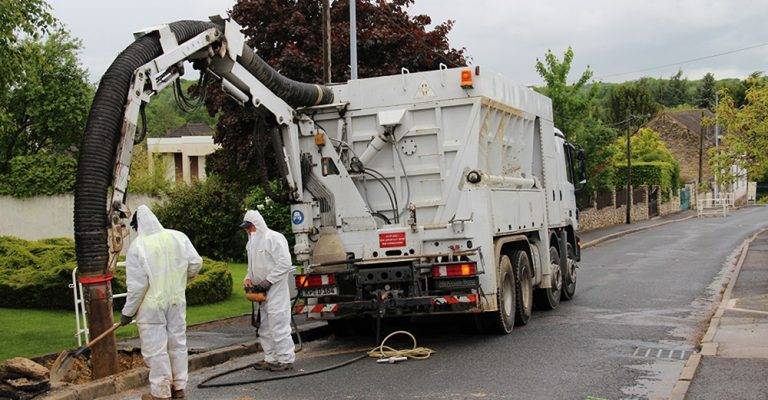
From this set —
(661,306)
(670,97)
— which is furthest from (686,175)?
(661,306)

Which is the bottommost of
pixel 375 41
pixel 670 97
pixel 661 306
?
pixel 661 306

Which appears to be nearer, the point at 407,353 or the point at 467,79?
the point at 407,353

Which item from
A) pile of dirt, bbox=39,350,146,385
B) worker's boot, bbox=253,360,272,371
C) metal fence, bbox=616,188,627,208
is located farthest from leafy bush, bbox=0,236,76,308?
metal fence, bbox=616,188,627,208

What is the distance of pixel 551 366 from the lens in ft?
33.9

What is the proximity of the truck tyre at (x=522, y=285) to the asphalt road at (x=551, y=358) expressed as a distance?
0.24 meters

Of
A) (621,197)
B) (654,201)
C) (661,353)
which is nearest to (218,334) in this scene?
(661,353)

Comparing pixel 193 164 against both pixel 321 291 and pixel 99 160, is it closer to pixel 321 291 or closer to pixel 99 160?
pixel 321 291

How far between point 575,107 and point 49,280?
95.8ft

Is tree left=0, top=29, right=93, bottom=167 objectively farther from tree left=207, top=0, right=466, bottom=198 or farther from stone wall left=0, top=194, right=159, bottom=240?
tree left=207, top=0, right=466, bottom=198

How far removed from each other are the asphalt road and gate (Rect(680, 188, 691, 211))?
57658mm

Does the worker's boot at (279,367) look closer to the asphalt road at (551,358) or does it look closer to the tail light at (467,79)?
the asphalt road at (551,358)

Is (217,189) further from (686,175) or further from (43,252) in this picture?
(686,175)

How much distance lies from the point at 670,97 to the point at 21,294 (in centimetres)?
12548

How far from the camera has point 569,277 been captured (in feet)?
57.1
